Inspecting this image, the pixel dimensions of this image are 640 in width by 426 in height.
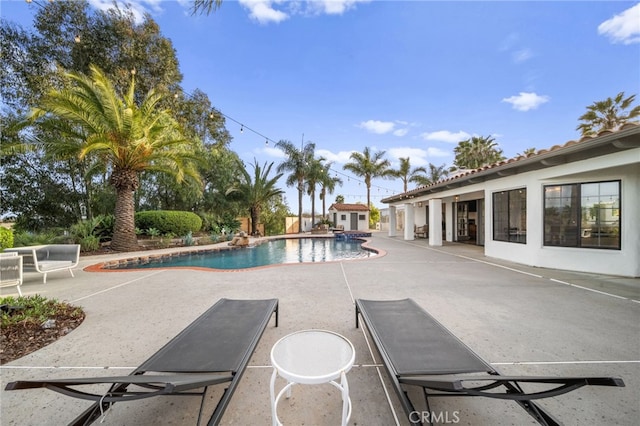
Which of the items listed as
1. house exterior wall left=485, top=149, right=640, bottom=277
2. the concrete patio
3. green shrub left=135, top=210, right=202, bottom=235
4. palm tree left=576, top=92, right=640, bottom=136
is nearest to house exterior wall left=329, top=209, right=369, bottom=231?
green shrub left=135, top=210, right=202, bottom=235

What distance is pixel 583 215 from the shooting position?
6.07 meters

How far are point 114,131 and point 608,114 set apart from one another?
1091 inches

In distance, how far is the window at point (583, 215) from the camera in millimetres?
5758

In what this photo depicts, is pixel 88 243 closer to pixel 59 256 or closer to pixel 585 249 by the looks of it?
pixel 59 256

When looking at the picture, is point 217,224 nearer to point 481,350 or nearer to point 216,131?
point 216,131

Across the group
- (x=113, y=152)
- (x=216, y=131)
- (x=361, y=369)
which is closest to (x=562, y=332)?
(x=361, y=369)

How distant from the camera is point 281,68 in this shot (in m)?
14.2

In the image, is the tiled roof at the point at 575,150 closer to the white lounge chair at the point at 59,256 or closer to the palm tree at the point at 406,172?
the white lounge chair at the point at 59,256

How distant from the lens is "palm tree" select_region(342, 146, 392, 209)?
26216 mm

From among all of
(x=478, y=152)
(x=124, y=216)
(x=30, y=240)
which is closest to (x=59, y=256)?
(x=124, y=216)

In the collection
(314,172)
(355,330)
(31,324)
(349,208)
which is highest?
(314,172)

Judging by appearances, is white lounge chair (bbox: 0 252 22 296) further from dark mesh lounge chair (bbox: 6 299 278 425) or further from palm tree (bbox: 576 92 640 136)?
palm tree (bbox: 576 92 640 136)

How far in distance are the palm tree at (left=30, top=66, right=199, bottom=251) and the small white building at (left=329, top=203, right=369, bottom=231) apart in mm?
17303

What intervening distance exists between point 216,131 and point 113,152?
1346 cm
